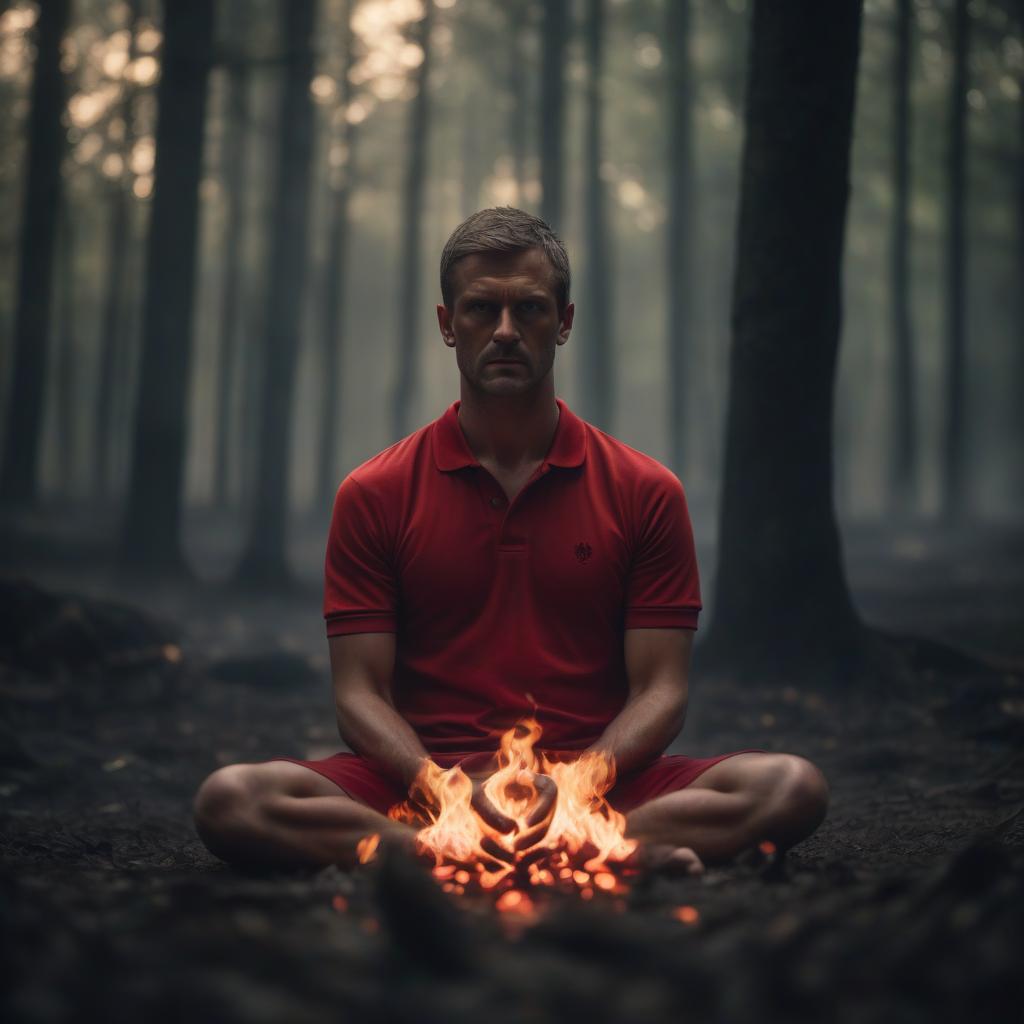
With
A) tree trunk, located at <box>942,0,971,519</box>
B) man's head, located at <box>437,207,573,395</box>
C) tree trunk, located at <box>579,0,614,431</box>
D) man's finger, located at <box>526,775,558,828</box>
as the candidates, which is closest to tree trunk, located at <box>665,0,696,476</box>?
tree trunk, located at <box>579,0,614,431</box>

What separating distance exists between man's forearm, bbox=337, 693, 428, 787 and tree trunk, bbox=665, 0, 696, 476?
18505 millimetres

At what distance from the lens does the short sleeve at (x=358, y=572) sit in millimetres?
4031

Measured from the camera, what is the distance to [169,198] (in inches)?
512

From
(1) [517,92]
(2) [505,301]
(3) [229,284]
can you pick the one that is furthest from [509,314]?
(3) [229,284]

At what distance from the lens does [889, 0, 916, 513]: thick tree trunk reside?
1886 cm

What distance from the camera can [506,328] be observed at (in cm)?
395

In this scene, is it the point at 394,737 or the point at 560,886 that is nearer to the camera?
the point at 560,886

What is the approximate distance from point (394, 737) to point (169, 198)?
10838 millimetres

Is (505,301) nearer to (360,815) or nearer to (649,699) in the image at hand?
(649,699)

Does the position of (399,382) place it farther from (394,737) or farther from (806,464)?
(394,737)

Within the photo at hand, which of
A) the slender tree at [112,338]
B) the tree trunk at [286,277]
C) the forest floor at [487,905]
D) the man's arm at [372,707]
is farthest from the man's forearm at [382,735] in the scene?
the slender tree at [112,338]

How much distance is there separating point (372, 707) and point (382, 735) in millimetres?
126

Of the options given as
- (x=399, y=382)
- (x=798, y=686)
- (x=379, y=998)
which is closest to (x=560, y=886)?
(x=379, y=998)

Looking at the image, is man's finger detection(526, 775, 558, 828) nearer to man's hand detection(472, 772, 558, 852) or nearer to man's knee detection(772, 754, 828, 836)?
man's hand detection(472, 772, 558, 852)
